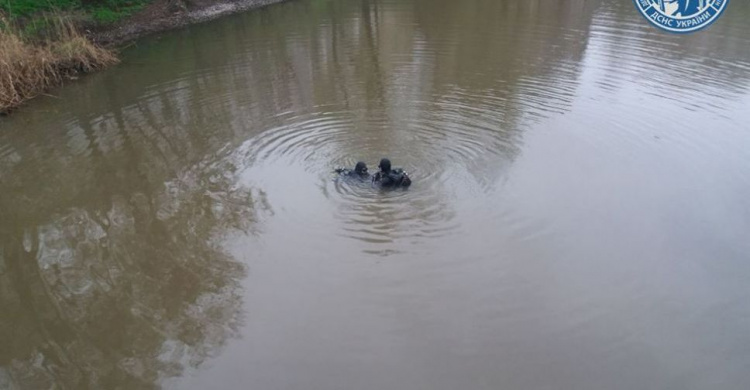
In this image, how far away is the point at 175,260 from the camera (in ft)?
23.4

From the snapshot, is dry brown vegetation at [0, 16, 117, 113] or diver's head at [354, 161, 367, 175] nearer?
diver's head at [354, 161, 367, 175]

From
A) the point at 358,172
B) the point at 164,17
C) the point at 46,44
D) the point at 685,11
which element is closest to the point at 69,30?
the point at 46,44

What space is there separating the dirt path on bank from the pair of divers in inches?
465

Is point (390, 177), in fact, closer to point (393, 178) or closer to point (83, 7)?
point (393, 178)

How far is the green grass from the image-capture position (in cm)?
1638

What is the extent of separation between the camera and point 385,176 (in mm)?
8250

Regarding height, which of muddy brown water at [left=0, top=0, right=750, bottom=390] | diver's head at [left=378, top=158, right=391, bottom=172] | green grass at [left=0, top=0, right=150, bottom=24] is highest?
green grass at [left=0, top=0, right=150, bottom=24]

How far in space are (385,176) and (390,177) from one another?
0.11 m

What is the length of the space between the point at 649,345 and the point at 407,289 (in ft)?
8.44

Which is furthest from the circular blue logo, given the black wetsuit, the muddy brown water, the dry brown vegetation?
the dry brown vegetation

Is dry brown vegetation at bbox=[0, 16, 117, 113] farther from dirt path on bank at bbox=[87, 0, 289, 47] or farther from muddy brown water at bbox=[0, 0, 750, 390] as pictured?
dirt path on bank at bbox=[87, 0, 289, 47]

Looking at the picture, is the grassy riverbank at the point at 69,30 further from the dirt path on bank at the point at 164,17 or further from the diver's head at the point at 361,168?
the diver's head at the point at 361,168

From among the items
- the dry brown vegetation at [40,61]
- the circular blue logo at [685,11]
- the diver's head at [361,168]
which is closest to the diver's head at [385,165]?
the diver's head at [361,168]

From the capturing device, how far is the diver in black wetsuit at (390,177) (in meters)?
A: 8.20
